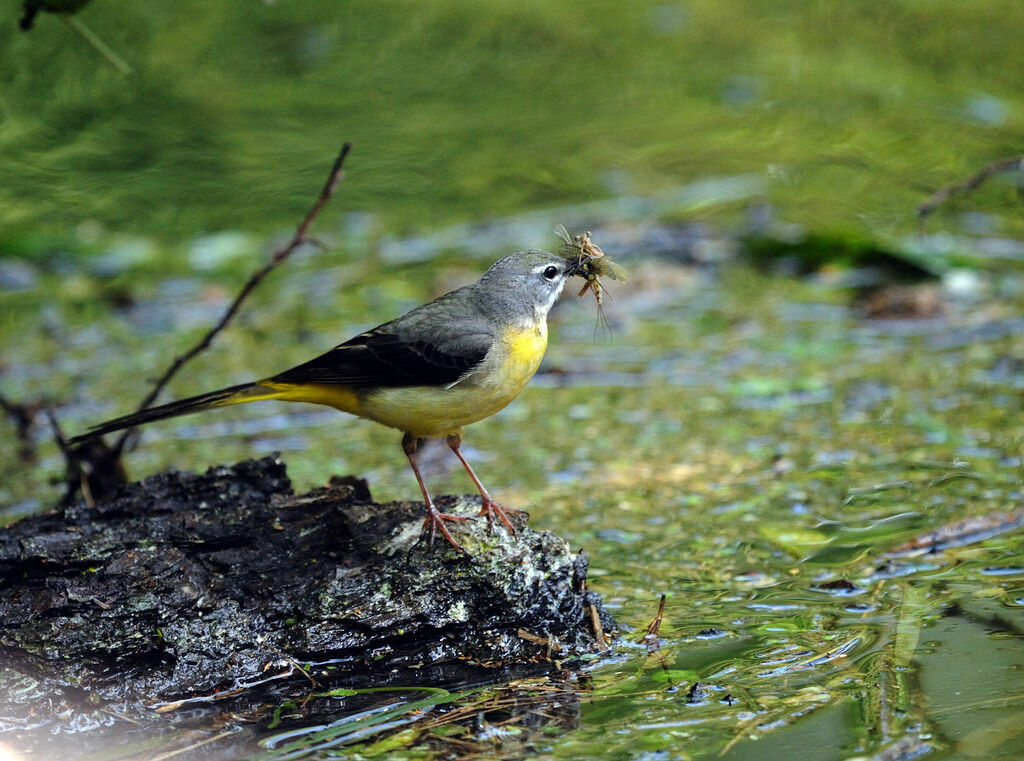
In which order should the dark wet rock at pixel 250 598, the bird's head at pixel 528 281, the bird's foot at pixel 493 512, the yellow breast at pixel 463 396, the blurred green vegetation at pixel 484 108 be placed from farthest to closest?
the blurred green vegetation at pixel 484 108 < the bird's head at pixel 528 281 < the yellow breast at pixel 463 396 < the bird's foot at pixel 493 512 < the dark wet rock at pixel 250 598

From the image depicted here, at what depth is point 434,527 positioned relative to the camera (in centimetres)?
439

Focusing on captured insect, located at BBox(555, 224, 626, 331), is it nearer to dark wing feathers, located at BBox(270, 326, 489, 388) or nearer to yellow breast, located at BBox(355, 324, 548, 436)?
yellow breast, located at BBox(355, 324, 548, 436)

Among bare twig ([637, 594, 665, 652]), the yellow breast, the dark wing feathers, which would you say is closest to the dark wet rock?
bare twig ([637, 594, 665, 652])

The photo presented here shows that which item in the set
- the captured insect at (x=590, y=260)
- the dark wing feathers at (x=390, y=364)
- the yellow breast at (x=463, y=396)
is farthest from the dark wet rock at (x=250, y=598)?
the captured insect at (x=590, y=260)

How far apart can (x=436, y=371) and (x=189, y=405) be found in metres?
1.03

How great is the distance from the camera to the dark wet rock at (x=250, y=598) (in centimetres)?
396

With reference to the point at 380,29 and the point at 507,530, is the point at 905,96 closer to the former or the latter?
the point at 380,29

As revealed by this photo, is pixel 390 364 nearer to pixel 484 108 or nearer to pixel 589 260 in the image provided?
pixel 589 260

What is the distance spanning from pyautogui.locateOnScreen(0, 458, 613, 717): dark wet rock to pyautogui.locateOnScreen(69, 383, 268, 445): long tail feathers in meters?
0.36

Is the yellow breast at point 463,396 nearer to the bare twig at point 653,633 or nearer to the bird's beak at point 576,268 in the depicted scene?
the bird's beak at point 576,268

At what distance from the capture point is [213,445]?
6.83 metres

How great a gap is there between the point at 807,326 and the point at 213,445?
3.97 metres

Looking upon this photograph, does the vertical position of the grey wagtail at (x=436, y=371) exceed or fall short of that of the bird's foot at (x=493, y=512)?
it exceeds it

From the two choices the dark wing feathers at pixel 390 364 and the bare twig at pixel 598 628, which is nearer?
the bare twig at pixel 598 628
